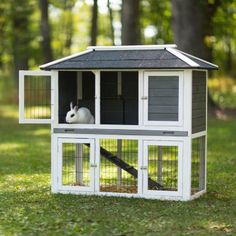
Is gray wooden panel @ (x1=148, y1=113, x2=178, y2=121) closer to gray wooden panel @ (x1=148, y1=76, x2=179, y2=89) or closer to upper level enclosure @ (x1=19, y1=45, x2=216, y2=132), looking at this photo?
upper level enclosure @ (x1=19, y1=45, x2=216, y2=132)

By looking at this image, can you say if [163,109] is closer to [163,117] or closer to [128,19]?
[163,117]

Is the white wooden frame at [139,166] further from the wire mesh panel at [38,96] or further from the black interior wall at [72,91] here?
the wire mesh panel at [38,96]

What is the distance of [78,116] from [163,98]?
123 centimetres

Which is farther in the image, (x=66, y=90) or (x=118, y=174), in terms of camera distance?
(x=118, y=174)

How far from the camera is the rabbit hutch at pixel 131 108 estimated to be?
9.52 meters

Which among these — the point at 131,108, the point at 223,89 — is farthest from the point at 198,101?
the point at 223,89

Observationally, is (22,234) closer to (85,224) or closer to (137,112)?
(85,224)

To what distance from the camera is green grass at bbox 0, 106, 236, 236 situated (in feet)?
26.1

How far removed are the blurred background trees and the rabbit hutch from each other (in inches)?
425

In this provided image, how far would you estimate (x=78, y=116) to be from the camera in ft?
32.8

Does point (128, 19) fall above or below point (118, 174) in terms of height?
above

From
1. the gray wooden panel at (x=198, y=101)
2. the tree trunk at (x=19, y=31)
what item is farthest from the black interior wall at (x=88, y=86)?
the tree trunk at (x=19, y=31)

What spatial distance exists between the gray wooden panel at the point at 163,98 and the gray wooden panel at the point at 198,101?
27 cm

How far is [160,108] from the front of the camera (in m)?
9.63
